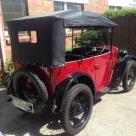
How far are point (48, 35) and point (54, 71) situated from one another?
2.04 ft

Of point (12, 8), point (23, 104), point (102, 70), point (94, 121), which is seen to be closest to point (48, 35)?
point (23, 104)

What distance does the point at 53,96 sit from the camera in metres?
4.14

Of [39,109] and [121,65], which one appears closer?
[39,109]

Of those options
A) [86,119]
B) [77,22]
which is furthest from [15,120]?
[77,22]

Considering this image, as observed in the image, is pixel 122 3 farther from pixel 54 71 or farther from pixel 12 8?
pixel 54 71

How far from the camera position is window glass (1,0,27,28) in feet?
25.4

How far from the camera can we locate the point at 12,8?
7.91 m

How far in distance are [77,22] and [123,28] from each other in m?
6.28

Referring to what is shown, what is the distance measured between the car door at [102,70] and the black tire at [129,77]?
20.7 inches

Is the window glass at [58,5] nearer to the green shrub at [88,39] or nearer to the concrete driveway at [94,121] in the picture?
the green shrub at [88,39]

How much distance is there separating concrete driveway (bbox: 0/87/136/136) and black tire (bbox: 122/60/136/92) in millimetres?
441

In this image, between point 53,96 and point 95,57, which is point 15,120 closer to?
point 53,96

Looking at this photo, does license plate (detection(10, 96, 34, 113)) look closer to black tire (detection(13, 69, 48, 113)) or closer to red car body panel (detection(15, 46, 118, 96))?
black tire (detection(13, 69, 48, 113))

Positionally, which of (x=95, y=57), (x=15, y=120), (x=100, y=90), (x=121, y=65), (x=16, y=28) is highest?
(x=16, y=28)
